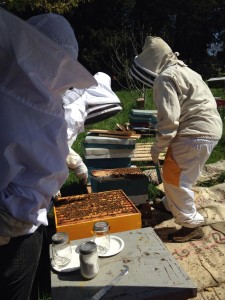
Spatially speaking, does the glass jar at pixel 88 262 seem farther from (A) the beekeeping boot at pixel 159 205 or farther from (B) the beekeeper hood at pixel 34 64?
(A) the beekeeping boot at pixel 159 205

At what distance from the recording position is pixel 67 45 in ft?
4.09

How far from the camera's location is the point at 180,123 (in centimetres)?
312

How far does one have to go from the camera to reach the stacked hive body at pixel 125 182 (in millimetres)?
3414

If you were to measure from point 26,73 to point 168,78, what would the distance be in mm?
2088

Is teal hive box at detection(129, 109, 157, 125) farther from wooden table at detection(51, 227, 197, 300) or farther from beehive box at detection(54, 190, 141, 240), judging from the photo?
wooden table at detection(51, 227, 197, 300)

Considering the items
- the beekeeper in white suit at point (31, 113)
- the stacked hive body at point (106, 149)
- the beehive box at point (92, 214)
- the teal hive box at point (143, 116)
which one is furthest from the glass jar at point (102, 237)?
the teal hive box at point (143, 116)

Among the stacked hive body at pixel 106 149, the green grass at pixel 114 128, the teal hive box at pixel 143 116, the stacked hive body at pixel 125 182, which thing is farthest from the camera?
the teal hive box at pixel 143 116

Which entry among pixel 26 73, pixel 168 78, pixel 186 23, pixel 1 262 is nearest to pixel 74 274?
pixel 1 262

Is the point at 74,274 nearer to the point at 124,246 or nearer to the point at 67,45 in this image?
the point at 124,246

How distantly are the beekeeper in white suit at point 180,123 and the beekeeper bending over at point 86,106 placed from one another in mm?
456

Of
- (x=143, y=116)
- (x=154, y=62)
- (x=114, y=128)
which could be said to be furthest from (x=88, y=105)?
(x=114, y=128)

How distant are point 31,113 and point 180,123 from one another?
7.25 feet

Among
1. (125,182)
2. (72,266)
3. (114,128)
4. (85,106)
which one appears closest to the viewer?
(72,266)

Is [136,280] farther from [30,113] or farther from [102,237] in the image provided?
[30,113]
